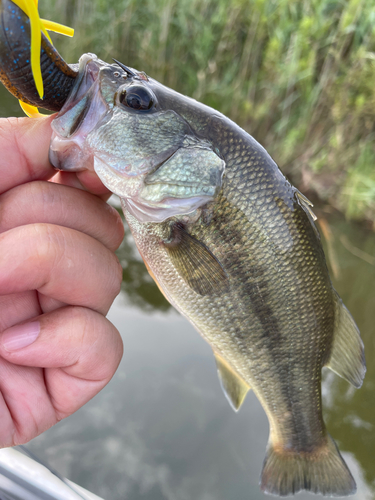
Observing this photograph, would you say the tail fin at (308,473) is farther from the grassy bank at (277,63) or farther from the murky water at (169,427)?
the grassy bank at (277,63)

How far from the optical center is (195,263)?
973mm

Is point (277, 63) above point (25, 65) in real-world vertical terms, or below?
below

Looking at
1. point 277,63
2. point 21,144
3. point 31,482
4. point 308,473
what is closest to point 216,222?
point 21,144

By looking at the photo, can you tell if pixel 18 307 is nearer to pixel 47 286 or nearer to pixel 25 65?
pixel 47 286

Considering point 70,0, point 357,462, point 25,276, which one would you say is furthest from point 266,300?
point 70,0

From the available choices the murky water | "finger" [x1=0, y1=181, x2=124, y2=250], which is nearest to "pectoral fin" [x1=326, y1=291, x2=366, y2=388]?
the murky water

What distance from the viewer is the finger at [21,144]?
0.83m

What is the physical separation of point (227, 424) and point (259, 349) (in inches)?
29.3

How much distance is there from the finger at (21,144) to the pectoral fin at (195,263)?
1.25 ft

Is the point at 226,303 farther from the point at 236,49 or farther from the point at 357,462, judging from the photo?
the point at 236,49

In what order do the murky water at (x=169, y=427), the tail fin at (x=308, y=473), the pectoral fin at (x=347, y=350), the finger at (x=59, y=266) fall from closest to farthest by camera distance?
the finger at (x=59, y=266) → the pectoral fin at (x=347, y=350) → the tail fin at (x=308, y=473) → the murky water at (x=169, y=427)

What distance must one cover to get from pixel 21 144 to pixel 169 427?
133 cm

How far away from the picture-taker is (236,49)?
4195 mm

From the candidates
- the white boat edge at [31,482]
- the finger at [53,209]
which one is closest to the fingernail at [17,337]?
the finger at [53,209]
